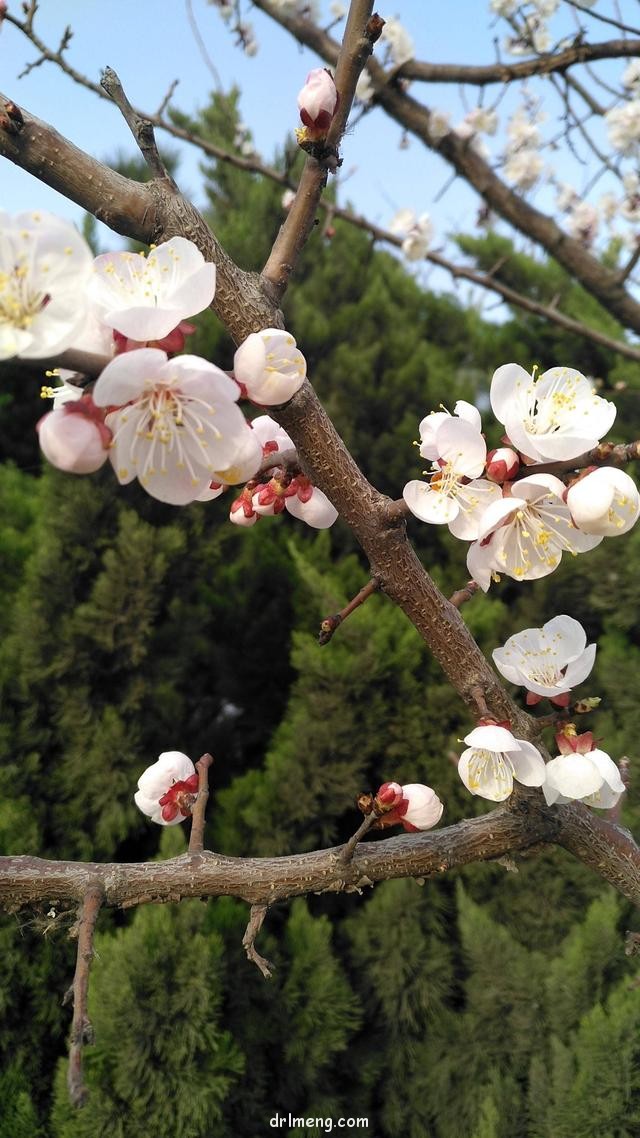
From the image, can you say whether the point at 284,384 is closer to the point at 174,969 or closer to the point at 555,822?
the point at 555,822

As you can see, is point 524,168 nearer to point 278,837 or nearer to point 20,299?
point 278,837

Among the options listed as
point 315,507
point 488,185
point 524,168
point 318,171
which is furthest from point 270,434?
point 524,168

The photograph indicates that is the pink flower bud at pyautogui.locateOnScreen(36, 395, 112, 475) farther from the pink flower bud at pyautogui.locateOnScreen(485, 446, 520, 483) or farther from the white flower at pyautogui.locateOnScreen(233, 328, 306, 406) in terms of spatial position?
the pink flower bud at pyautogui.locateOnScreen(485, 446, 520, 483)

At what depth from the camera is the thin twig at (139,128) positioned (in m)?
0.47

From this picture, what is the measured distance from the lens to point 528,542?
0.55 metres

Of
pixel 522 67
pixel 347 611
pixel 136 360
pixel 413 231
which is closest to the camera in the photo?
pixel 136 360

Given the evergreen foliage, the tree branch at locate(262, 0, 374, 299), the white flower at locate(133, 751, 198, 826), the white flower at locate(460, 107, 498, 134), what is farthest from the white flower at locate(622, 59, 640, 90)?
the white flower at locate(133, 751, 198, 826)

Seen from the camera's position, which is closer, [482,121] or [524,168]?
[482,121]

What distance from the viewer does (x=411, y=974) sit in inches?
56.7

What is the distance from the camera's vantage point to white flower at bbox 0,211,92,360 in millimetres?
359

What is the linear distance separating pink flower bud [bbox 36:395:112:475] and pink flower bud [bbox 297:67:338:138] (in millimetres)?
277

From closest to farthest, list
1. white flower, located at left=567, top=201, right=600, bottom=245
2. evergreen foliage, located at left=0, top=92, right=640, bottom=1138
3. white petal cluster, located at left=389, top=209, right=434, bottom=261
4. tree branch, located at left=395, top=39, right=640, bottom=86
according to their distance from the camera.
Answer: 1. evergreen foliage, located at left=0, top=92, right=640, bottom=1138
2. tree branch, located at left=395, top=39, right=640, bottom=86
3. white petal cluster, located at left=389, top=209, right=434, bottom=261
4. white flower, located at left=567, top=201, right=600, bottom=245

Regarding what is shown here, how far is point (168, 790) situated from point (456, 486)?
419mm

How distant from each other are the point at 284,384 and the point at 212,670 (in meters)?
1.59
